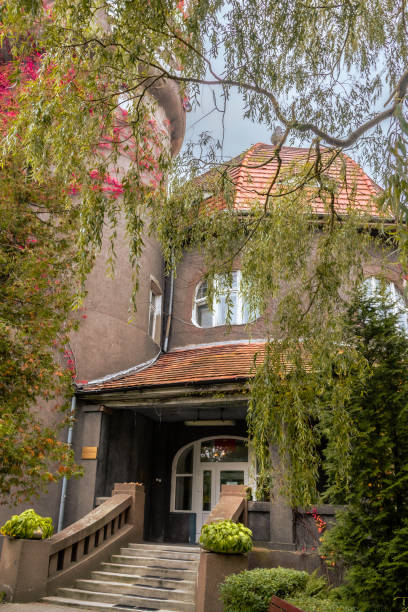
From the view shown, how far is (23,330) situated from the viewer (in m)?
7.39

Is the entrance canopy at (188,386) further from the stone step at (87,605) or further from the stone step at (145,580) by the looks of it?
the stone step at (87,605)

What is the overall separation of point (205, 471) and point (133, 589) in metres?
5.46

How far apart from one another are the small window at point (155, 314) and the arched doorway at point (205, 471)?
10.6ft

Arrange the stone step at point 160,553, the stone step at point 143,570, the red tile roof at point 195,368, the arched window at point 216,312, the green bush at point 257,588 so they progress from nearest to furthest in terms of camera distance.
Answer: the green bush at point 257,588 < the stone step at point 143,570 < the stone step at point 160,553 < the red tile roof at point 195,368 < the arched window at point 216,312

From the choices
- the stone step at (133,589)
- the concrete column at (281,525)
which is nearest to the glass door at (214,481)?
the concrete column at (281,525)

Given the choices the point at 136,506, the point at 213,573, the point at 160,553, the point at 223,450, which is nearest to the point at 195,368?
the point at 223,450

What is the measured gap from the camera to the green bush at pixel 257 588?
264 inches

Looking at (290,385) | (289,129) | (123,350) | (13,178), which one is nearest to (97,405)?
(123,350)

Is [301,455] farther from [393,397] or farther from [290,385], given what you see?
[393,397]

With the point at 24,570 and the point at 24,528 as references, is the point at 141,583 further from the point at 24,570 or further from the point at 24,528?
the point at 24,528

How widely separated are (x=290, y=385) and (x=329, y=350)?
593 mm

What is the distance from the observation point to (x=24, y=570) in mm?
8297

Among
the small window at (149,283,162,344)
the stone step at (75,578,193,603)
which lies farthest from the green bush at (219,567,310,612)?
the small window at (149,283,162,344)

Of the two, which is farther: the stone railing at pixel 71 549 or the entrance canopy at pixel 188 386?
the entrance canopy at pixel 188 386
